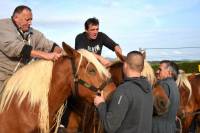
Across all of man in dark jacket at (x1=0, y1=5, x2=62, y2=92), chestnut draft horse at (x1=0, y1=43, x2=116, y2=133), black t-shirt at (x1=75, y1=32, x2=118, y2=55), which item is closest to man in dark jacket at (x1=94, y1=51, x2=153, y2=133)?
chestnut draft horse at (x1=0, y1=43, x2=116, y2=133)

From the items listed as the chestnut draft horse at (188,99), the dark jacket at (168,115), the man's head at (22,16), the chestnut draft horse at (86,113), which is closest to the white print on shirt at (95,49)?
the chestnut draft horse at (86,113)

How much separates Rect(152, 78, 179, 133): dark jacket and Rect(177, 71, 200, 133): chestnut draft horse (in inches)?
126

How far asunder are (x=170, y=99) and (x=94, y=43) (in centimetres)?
169

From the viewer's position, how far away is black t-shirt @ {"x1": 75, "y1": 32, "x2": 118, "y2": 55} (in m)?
6.43

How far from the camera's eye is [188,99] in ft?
29.8

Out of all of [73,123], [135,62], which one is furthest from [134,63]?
[73,123]

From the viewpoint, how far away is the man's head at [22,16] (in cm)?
508

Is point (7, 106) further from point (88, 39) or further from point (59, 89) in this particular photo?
point (88, 39)

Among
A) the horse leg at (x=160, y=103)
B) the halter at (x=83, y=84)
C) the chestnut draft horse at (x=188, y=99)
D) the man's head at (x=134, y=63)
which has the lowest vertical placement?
the chestnut draft horse at (x=188, y=99)

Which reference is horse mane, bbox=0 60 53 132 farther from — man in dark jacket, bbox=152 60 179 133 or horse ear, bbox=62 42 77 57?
man in dark jacket, bbox=152 60 179 133

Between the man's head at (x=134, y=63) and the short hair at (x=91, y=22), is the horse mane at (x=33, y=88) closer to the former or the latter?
the man's head at (x=134, y=63)

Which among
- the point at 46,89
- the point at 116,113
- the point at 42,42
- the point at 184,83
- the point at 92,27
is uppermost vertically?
the point at 92,27

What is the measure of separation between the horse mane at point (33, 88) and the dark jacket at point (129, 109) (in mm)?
809

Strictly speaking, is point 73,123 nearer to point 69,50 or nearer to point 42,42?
point 42,42
